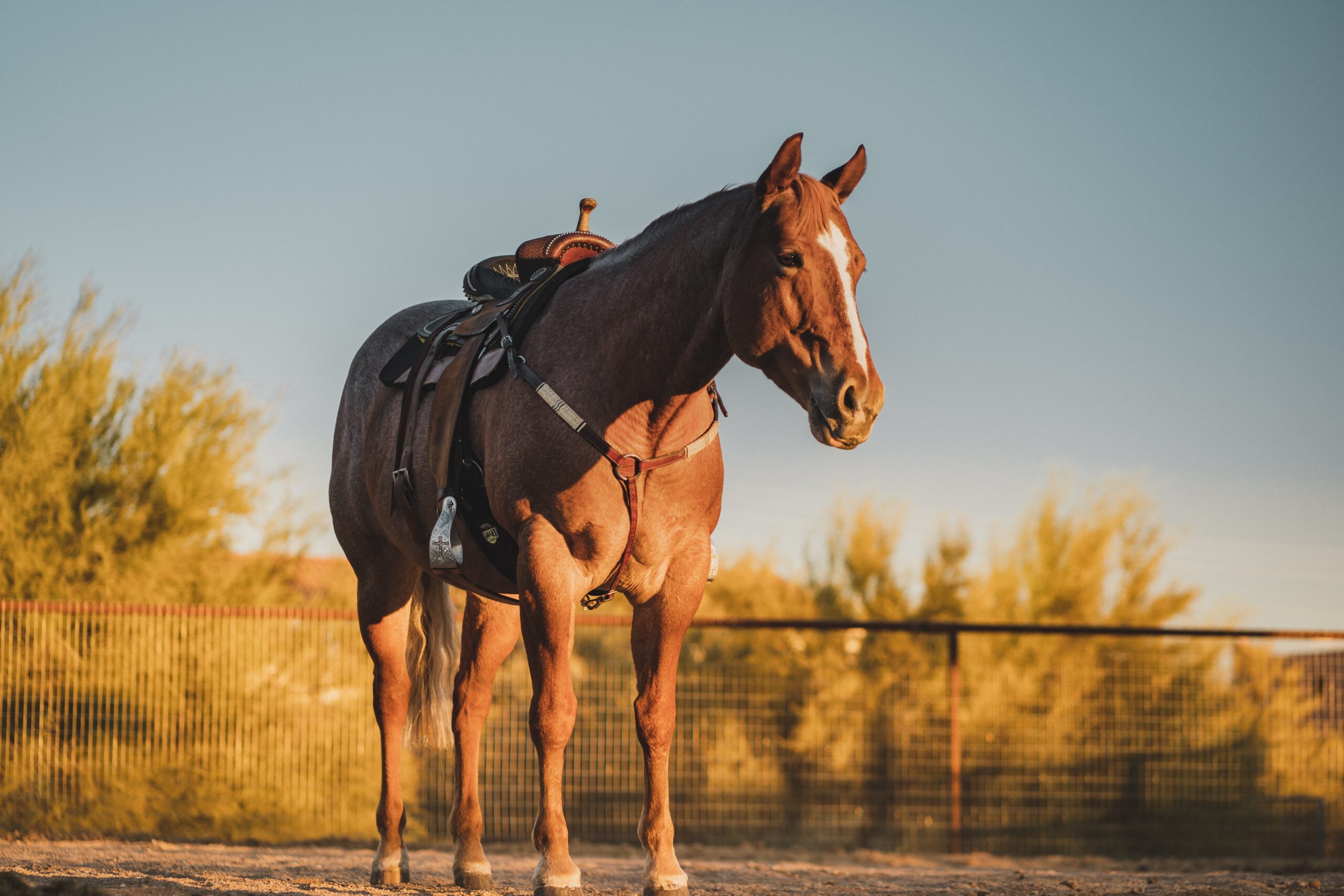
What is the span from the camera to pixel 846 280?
322 centimetres

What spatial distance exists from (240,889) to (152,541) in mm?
8573

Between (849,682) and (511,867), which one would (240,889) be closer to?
(511,867)

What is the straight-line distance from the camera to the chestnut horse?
3.21m

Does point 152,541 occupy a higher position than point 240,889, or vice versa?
point 152,541

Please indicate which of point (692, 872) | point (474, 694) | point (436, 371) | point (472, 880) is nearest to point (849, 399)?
point (436, 371)

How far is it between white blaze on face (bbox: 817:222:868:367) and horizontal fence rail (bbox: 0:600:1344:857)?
6.21 meters

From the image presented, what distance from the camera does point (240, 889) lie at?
4.31 metres

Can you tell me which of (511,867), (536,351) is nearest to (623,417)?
(536,351)

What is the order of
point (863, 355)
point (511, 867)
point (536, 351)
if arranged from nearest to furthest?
point (863, 355), point (536, 351), point (511, 867)

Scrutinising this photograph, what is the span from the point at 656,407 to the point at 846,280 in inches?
30.1

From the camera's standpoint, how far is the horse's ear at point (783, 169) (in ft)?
10.6

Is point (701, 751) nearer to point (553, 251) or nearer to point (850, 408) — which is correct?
point (553, 251)

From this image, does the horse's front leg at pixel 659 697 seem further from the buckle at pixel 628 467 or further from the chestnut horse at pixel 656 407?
the buckle at pixel 628 467

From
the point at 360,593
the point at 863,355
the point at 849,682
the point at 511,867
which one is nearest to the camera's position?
the point at 863,355
